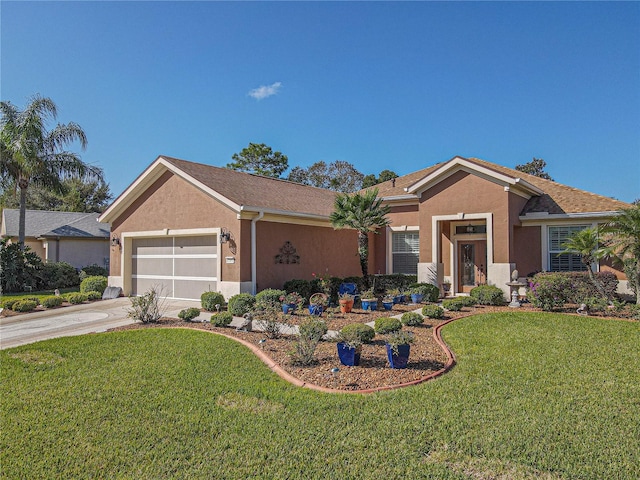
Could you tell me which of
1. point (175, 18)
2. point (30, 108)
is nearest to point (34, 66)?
point (175, 18)

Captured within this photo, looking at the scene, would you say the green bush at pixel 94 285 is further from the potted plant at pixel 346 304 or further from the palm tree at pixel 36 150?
the potted plant at pixel 346 304

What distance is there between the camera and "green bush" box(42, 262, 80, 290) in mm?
20297

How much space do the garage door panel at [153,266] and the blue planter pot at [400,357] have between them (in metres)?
11.6

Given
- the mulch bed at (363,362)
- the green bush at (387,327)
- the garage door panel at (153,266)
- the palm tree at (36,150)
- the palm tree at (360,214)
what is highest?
the palm tree at (36,150)

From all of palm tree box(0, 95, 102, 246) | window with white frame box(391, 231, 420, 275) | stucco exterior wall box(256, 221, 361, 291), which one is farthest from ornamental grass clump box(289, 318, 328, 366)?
palm tree box(0, 95, 102, 246)

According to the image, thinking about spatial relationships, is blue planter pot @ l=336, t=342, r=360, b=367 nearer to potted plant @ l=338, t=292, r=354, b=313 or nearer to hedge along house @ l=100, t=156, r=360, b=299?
potted plant @ l=338, t=292, r=354, b=313

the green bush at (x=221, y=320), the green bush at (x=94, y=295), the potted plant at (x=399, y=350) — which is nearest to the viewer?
the potted plant at (x=399, y=350)

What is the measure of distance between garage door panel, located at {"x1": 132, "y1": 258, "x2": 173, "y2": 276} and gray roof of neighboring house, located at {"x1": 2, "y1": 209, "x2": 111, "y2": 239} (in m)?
8.71

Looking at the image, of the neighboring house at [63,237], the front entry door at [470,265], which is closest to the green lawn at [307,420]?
the front entry door at [470,265]

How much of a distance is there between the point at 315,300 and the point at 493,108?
12.3m

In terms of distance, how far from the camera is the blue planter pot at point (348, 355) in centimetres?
703

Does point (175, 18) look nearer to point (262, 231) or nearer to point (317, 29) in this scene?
point (317, 29)

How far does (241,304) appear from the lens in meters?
12.0

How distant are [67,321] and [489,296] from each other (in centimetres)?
1333
